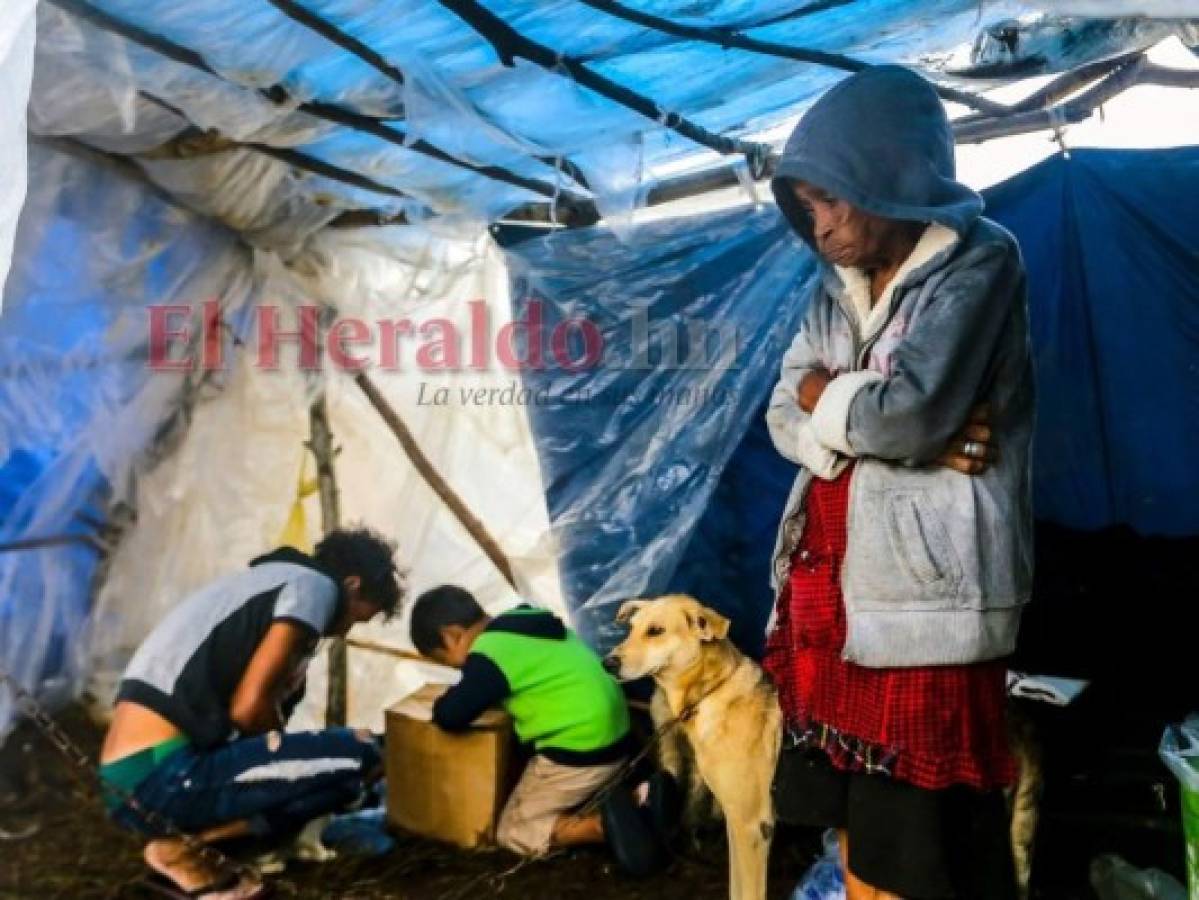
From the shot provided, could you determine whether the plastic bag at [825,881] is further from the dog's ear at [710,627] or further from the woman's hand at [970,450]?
the woman's hand at [970,450]

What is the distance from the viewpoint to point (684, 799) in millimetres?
3824

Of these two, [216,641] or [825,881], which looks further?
[216,641]

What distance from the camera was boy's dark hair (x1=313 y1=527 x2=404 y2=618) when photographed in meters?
4.48

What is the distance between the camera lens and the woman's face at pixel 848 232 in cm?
201

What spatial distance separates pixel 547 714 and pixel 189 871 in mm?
1279

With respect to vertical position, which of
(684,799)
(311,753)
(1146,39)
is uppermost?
(1146,39)

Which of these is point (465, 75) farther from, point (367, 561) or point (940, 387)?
point (367, 561)

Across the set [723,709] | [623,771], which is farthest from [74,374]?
[723,709]

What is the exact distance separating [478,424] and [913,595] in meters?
2.94

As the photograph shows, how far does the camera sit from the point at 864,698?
1985 mm

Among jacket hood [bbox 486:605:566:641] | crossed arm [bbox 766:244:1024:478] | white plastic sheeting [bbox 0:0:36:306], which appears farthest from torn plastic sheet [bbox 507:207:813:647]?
white plastic sheeting [bbox 0:0:36:306]

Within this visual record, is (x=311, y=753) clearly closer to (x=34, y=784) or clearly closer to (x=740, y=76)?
(x=34, y=784)

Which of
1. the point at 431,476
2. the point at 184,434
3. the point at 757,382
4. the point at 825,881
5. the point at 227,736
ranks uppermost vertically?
the point at 757,382

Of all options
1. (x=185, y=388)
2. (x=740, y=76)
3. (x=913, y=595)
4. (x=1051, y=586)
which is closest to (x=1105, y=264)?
(x=1051, y=586)
